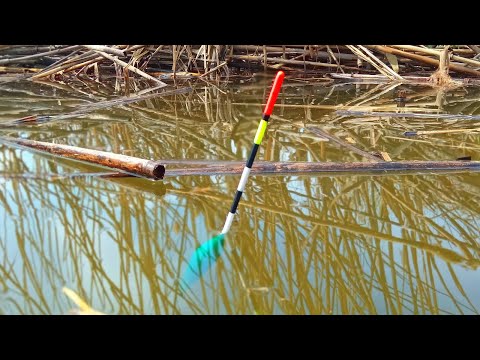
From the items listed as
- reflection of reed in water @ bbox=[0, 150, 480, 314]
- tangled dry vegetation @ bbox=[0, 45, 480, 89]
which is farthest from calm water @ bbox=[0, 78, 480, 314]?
tangled dry vegetation @ bbox=[0, 45, 480, 89]

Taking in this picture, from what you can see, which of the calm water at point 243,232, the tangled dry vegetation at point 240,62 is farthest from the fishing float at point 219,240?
the tangled dry vegetation at point 240,62

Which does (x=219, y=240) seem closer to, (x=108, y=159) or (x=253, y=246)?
(x=253, y=246)

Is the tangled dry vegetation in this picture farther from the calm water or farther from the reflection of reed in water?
the reflection of reed in water

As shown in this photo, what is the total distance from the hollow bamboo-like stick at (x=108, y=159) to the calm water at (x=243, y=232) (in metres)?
0.05

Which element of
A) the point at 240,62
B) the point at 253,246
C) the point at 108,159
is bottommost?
the point at 253,246

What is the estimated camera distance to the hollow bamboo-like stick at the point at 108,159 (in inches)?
93.1

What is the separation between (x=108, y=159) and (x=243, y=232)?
2.75 ft

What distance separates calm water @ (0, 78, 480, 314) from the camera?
5.16ft

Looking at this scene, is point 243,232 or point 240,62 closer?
point 243,232

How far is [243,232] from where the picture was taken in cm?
198

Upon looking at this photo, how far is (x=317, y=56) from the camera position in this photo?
6.70 m

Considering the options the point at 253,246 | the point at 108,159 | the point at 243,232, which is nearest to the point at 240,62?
the point at 108,159

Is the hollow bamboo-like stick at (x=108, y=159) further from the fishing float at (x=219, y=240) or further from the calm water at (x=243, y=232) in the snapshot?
the fishing float at (x=219, y=240)

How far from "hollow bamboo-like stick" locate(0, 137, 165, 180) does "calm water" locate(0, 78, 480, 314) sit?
48 millimetres
